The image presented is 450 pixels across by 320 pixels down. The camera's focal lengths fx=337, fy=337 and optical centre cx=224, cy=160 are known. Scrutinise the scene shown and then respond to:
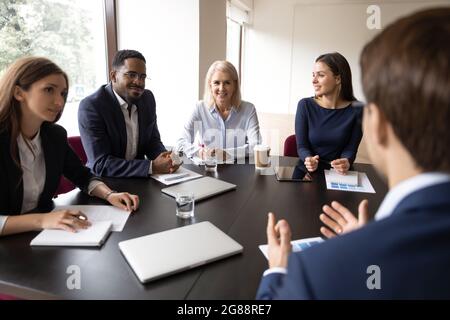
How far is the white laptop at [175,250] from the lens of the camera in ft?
3.20

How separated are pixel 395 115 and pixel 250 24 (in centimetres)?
570

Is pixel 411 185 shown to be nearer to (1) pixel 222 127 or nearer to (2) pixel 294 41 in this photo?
(1) pixel 222 127

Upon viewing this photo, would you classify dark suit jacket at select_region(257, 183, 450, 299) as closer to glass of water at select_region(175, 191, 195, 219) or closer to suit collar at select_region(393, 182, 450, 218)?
suit collar at select_region(393, 182, 450, 218)

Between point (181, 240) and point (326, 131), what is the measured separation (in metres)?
1.61

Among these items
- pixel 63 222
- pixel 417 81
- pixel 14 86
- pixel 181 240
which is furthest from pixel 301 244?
pixel 14 86

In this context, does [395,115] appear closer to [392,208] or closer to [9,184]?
[392,208]

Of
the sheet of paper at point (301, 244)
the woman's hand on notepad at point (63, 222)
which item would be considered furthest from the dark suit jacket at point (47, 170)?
the sheet of paper at point (301, 244)

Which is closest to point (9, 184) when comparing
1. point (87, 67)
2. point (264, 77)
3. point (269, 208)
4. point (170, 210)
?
point (170, 210)

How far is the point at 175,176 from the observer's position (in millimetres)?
1868

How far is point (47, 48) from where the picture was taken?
2582mm

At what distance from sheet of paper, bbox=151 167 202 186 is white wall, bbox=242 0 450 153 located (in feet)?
10.5

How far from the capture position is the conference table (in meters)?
0.91

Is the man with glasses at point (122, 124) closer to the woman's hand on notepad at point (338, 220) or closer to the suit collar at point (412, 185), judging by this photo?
the woman's hand on notepad at point (338, 220)

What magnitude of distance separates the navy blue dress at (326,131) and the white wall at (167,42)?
1217 millimetres
